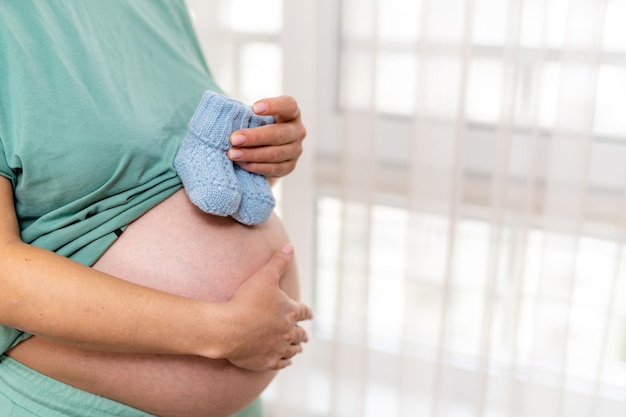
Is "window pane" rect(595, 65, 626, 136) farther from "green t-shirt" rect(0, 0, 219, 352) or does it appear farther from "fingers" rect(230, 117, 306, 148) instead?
"green t-shirt" rect(0, 0, 219, 352)

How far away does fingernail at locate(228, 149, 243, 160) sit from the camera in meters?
1.11

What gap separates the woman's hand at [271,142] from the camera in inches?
43.9

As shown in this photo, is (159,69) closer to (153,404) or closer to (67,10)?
(67,10)

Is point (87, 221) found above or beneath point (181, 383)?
above

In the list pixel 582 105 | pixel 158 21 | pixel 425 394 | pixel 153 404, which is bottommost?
pixel 425 394

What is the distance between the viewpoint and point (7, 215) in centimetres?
96

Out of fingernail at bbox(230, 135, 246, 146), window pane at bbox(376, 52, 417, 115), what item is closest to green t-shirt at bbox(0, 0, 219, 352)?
fingernail at bbox(230, 135, 246, 146)

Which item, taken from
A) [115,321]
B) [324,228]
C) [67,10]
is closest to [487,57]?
[324,228]

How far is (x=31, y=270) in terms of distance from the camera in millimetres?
925

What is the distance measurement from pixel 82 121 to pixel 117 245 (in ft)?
0.60

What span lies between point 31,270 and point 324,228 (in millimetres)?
907

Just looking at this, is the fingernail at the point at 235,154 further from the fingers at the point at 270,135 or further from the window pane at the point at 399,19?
the window pane at the point at 399,19

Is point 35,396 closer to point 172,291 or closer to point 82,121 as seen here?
point 172,291

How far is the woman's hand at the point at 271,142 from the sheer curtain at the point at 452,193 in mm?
401
